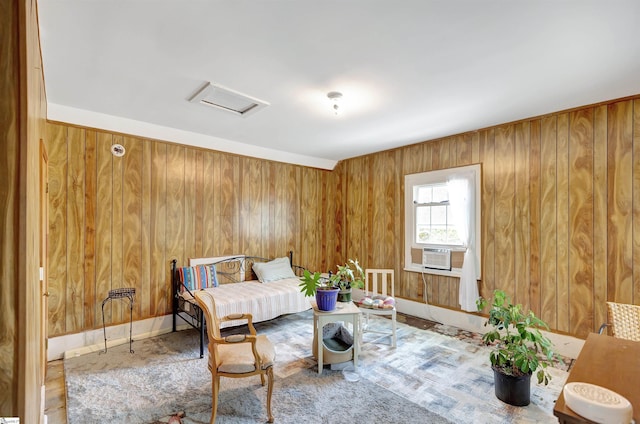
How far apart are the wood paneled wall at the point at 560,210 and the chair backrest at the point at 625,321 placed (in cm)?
91

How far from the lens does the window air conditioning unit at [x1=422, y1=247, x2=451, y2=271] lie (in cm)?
425

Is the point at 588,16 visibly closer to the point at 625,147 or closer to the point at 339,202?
the point at 625,147

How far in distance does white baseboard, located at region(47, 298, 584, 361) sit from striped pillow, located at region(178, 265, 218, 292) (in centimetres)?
52

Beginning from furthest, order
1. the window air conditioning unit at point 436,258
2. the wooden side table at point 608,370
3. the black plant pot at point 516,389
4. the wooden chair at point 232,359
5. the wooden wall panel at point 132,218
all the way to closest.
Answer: the window air conditioning unit at point 436,258 → the wooden wall panel at point 132,218 → the black plant pot at point 516,389 → the wooden chair at point 232,359 → the wooden side table at point 608,370

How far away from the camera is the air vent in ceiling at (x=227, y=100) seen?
A: 2755 mm

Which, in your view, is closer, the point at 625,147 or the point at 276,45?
the point at 276,45

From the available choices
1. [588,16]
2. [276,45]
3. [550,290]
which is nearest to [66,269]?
[276,45]

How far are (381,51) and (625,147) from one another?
108 inches

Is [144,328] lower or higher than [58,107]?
lower

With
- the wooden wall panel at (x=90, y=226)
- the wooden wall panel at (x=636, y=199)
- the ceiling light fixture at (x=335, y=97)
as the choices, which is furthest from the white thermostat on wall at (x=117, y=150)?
the wooden wall panel at (x=636, y=199)

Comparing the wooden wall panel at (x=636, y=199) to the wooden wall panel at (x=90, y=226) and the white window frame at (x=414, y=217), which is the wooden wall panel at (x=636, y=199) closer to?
the white window frame at (x=414, y=217)

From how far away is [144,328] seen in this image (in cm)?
379

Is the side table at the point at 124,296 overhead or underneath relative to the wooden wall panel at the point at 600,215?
underneath

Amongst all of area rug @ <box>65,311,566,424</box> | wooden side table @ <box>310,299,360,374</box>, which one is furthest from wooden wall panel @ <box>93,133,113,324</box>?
wooden side table @ <box>310,299,360,374</box>
